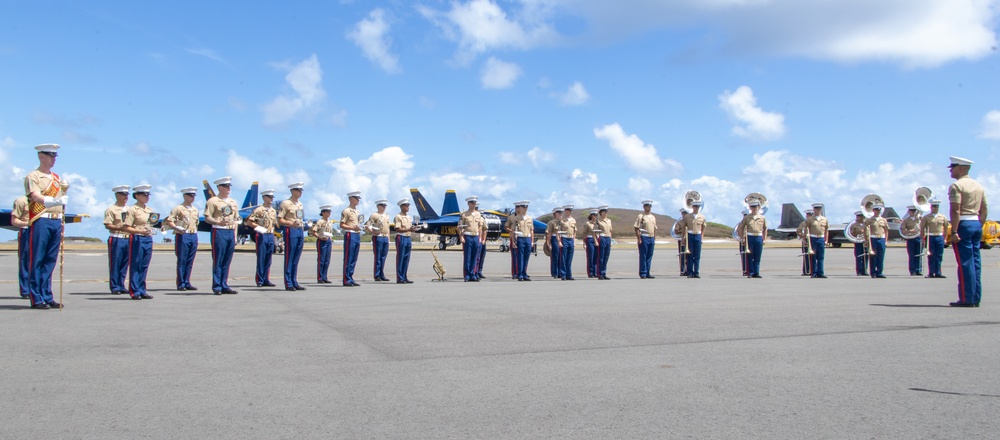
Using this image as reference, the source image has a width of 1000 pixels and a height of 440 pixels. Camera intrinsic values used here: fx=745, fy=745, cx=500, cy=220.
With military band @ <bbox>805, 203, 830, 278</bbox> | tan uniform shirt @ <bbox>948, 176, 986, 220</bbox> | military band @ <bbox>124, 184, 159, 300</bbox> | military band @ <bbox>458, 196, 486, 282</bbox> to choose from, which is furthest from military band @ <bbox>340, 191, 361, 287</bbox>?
military band @ <bbox>805, 203, 830, 278</bbox>

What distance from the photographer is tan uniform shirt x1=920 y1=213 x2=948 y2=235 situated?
Answer: 1789cm

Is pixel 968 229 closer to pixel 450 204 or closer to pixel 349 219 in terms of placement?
pixel 349 219

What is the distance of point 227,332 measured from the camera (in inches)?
293

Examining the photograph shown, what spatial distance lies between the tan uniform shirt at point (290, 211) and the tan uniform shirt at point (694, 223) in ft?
32.6

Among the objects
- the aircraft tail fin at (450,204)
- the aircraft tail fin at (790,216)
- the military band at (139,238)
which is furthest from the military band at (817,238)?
the aircraft tail fin at (790,216)

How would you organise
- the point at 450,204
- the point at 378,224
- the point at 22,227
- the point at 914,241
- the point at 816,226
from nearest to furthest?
the point at 22,227
the point at 378,224
the point at 816,226
the point at 914,241
the point at 450,204

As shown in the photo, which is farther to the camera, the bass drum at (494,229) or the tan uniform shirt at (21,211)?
the bass drum at (494,229)

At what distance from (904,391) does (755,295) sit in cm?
704

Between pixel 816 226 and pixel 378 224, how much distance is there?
1098 centimetres

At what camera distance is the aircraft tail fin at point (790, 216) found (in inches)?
2430

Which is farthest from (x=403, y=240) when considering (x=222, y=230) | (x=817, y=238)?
(x=817, y=238)

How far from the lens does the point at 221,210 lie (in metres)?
12.6

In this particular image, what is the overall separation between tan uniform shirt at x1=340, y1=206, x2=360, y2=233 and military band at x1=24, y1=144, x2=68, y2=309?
20.8ft

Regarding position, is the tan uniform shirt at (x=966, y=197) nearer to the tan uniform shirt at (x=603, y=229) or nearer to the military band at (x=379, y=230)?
the tan uniform shirt at (x=603, y=229)
